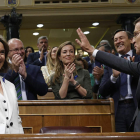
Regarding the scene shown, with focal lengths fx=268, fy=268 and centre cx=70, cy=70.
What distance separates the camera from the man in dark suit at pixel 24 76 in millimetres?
2375

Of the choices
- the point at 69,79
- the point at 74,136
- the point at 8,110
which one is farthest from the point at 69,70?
the point at 74,136

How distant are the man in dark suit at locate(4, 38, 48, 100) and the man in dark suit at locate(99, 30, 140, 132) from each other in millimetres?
601

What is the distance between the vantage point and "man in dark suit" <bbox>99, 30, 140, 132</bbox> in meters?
2.27

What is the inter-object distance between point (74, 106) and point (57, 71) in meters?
0.46

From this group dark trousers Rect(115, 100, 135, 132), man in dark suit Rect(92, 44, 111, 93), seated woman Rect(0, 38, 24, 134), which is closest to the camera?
seated woman Rect(0, 38, 24, 134)

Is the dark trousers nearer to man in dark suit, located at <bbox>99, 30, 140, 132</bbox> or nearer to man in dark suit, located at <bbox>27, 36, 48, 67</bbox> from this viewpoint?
man in dark suit, located at <bbox>99, 30, 140, 132</bbox>

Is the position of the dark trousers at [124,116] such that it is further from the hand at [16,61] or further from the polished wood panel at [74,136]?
the polished wood panel at [74,136]

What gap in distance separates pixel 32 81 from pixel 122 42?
919 mm

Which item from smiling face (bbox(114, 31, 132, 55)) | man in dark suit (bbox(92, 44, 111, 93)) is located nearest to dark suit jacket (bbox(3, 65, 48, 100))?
man in dark suit (bbox(92, 44, 111, 93))

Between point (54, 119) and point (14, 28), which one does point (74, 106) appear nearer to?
point (54, 119)

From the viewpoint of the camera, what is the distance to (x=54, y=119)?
Result: 7.43 feet

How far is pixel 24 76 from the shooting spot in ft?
→ 7.80

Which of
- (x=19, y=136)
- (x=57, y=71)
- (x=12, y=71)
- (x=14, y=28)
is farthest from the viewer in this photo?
(x=14, y=28)

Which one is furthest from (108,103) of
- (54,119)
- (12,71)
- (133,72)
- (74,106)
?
(12,71)
